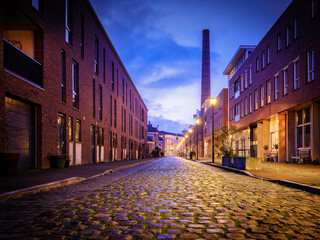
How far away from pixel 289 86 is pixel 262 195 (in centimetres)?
1760

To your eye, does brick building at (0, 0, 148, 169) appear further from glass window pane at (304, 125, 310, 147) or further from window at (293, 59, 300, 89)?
glass window pane at (304, 125, 310, 147)

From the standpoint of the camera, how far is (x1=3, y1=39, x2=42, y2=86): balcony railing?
34.8 feet

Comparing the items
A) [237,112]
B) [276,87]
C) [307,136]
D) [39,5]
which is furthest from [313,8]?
[237,112]

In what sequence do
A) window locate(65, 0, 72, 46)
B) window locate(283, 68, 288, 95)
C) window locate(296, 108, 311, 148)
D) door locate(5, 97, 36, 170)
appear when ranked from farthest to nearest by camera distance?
1. window locate(283, 68, 288, 95)
2. window locate(296, 108, 311, 148)
3. window locate(65, 0, 72, 46)
4. door locate(5, 97, 36, 170)

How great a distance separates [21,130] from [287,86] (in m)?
19.1

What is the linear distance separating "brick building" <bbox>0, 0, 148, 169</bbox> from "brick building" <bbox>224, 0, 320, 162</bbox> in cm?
1491

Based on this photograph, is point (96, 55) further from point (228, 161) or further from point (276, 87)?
point (276, 87)

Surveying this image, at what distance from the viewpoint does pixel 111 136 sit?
28750mm

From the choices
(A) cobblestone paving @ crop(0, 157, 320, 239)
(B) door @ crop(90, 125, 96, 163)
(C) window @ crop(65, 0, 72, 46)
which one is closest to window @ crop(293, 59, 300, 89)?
(B) door @ crop(90, 125, 96, 163)

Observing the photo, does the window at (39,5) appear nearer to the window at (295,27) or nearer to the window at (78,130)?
the window at (78,130)

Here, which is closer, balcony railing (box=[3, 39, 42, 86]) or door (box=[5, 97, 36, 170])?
balcony railing (box=[3, 39, 42, 86])

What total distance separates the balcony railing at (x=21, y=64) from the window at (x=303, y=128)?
58.8 feet

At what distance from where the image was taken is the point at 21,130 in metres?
11.7

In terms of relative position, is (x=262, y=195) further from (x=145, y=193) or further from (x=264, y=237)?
(x=264, y=237)
